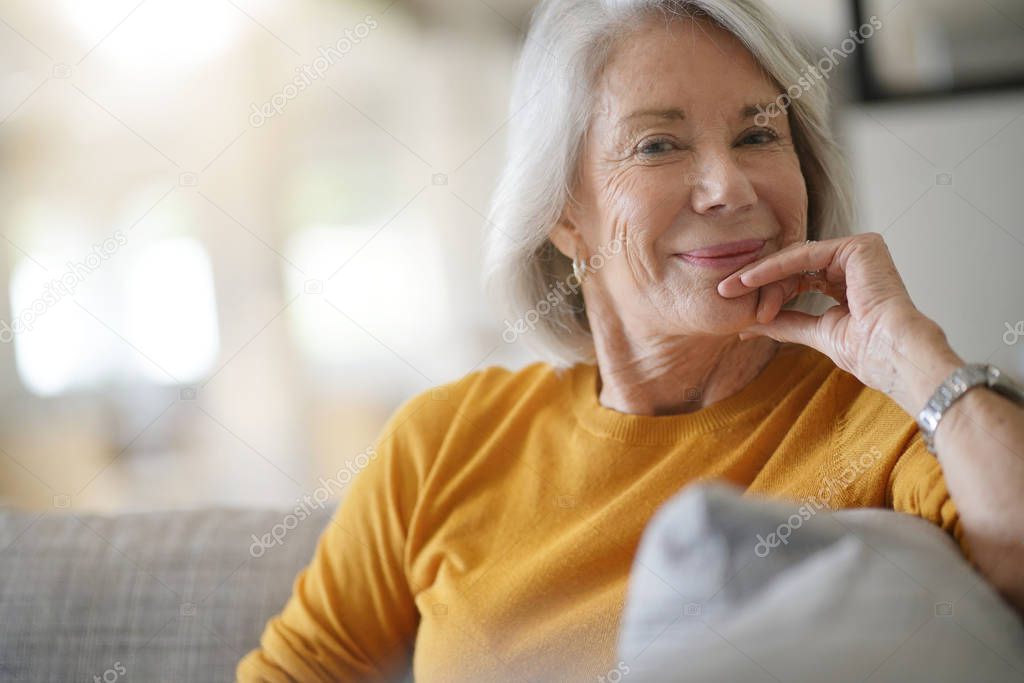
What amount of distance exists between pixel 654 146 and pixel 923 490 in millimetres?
548

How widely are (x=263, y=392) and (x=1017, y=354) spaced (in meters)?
3.99

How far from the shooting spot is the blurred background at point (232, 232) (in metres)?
5.02

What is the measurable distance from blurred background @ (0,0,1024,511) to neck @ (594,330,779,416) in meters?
3.26

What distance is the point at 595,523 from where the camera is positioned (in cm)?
123

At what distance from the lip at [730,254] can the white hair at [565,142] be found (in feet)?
0.68

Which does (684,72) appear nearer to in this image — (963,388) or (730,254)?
(730,254)

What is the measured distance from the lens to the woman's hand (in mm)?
967

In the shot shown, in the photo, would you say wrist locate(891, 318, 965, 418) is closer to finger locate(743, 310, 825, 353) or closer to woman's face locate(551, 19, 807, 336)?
finger locate(743, 310, 825, 353)

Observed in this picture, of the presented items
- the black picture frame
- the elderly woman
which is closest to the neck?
the elderly woman

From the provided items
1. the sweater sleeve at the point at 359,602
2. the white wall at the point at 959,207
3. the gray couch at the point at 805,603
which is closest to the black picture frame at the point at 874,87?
the white wall at the point at 959,207

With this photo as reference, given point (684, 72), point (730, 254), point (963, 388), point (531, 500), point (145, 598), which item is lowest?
point (145, 598)

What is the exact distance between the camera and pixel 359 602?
1.39 metres

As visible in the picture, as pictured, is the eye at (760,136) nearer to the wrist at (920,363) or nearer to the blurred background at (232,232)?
the wrist at (920,363)

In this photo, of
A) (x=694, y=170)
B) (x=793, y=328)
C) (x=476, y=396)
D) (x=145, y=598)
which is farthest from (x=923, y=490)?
(x=145, y=598)
